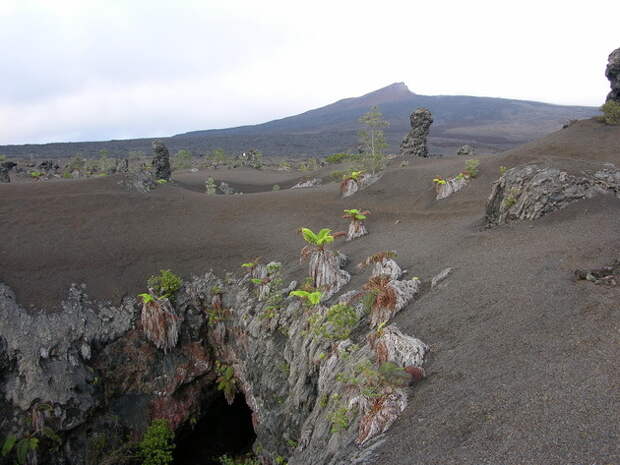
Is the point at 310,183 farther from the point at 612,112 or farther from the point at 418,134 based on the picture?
the point at 612,112

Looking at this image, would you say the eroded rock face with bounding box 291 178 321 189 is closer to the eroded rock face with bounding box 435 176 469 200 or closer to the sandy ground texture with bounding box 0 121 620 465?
the sandy ground texture with bounding box 0 121 620 465

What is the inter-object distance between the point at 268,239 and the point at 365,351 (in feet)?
39.7

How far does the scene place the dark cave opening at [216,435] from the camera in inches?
608

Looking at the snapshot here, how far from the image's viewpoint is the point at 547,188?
1328 centimetres

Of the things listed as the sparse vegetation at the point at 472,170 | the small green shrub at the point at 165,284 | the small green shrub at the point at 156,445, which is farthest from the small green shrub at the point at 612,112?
the small green shrub at the point at 156,445

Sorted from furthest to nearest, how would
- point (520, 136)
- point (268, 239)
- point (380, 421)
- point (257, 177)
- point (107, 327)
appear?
point (520, 136) → point (257, 177) → point (268, 239) → point (107, 327) → point (380, 421)

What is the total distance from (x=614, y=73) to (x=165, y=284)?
102ft

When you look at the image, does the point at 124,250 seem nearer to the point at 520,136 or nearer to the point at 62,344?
the point at 62,344

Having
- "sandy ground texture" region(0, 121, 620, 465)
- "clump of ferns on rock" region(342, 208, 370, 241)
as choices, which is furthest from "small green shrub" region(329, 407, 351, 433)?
"clump of ferns on rock" region(342, 208, 370, 241)

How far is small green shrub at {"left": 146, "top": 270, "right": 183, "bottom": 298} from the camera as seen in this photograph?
55.2 feet

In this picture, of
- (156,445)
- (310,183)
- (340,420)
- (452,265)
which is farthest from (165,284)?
(310,183)

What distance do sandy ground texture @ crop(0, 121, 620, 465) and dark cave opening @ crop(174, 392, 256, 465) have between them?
595cm

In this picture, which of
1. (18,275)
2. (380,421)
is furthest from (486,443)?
(18,275)

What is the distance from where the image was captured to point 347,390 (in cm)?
788
